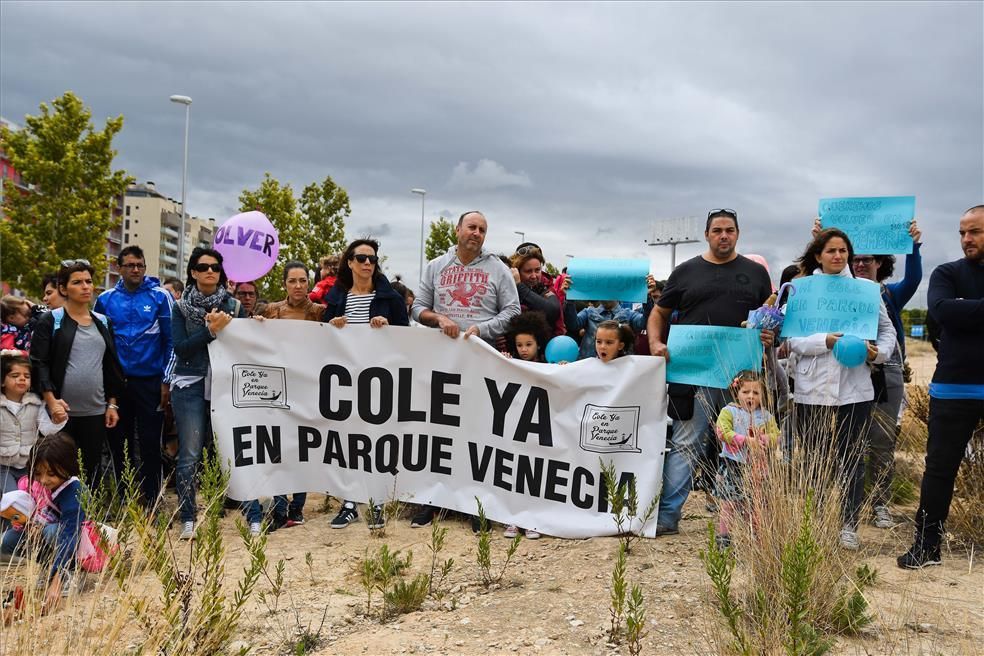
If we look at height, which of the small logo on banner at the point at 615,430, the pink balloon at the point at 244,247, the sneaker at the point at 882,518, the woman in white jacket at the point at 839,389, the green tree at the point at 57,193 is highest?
the green tree at the point at 57,193

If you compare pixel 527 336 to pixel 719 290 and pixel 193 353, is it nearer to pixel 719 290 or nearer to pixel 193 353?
pixel 719 290

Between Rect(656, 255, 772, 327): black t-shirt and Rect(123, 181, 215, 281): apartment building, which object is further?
Rect(123, 181, 215, 281): apartment building

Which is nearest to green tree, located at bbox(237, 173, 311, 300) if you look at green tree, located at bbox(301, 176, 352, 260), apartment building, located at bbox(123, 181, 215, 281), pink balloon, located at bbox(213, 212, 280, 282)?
green tree, located at bbox(301, 176, 352, 260)

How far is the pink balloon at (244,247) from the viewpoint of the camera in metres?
7.86

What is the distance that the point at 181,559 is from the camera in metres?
5.03

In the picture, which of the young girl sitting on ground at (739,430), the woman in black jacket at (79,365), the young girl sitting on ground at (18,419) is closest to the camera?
the young girl sitting on ground at (739,430)

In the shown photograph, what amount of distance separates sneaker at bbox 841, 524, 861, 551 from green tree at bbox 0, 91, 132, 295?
22288 mm

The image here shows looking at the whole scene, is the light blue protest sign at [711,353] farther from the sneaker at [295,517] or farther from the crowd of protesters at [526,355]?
the sneaker at [295,517]

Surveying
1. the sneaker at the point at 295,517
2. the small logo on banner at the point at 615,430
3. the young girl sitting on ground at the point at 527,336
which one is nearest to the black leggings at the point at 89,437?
the sneaker at the point at 295,517

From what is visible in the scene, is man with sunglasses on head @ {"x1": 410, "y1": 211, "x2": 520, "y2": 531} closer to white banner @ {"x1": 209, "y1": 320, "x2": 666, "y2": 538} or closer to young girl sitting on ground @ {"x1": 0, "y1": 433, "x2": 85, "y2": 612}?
white banner @ {"x1": 209, "y1": 320, "x2": 666, "y2": 538}

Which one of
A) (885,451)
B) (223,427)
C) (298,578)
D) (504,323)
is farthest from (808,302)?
(223,427)

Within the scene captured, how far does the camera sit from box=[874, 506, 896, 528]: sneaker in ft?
18.8

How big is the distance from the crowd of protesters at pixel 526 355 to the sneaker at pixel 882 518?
21 millimetres

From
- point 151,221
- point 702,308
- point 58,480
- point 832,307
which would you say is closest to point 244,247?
point 58,480
